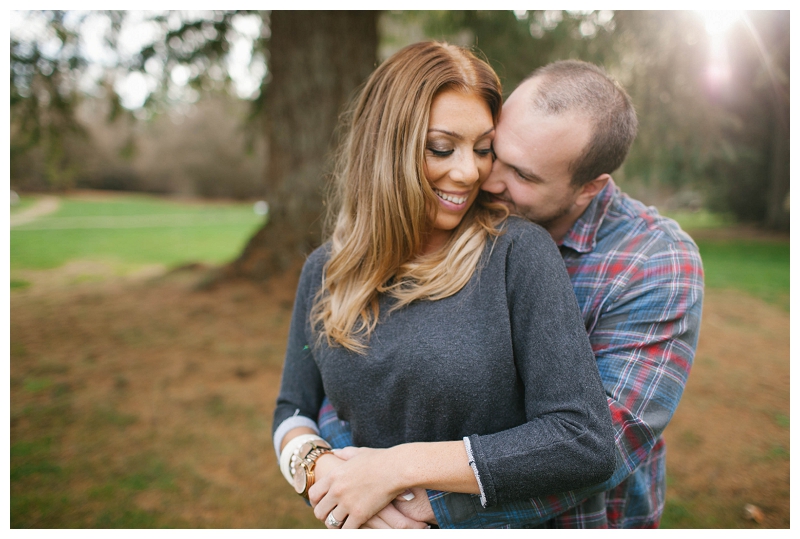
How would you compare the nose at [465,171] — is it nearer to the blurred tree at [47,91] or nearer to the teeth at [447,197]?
the teeth at [447,197]

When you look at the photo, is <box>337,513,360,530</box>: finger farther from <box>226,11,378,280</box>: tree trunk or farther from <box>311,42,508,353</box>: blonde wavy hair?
<box>226,11,378,280</box>: tree trunk

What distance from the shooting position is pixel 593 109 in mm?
1765

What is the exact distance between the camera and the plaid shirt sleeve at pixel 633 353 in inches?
56.8

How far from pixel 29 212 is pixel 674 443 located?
87.6 ft

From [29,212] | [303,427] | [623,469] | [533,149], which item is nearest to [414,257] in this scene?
[533,149]

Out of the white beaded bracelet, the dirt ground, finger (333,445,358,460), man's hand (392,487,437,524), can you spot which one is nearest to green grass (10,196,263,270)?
the dirt ground

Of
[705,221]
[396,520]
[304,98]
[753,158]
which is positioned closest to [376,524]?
[396,520]

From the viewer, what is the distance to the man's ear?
185 cm

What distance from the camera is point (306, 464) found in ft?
5.36

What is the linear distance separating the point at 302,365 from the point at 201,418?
8.82 feet

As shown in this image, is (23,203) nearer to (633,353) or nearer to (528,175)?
(528,175)

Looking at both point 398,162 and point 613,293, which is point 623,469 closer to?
point 613,293

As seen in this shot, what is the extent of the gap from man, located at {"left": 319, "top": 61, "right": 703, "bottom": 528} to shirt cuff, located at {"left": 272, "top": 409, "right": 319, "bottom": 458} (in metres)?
0.05

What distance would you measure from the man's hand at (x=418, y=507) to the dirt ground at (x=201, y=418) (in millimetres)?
1952
